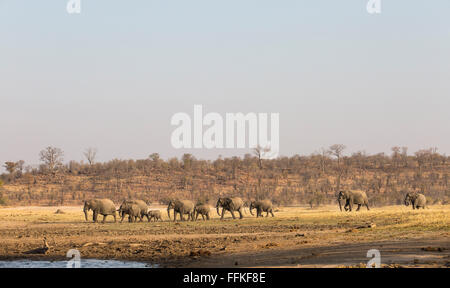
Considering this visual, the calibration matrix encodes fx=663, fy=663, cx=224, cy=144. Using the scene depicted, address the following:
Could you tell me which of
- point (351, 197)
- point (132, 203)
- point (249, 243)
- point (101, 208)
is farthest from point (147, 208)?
point (249, 243)

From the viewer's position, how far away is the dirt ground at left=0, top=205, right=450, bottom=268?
19.5 meters

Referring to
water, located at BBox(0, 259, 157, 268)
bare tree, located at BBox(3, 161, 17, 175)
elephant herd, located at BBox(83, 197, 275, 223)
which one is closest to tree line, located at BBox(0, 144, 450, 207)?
bare tree, located at BBox(3, 161, 17, 175)

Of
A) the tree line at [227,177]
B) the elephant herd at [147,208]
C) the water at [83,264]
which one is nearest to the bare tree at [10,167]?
the tree line at [227,177]

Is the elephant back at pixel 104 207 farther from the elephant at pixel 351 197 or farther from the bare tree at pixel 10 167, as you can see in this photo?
the bare tree at pixel 10 167

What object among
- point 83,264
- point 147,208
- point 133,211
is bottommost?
point 83,264

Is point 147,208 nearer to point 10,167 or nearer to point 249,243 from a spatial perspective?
point 249,243

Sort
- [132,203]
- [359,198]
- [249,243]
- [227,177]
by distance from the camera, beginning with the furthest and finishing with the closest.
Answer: [227,177], [359,198], [132,203], [249,243]

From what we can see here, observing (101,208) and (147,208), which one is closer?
(101,208)

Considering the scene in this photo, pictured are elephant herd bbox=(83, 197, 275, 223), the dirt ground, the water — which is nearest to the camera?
the dirt ground

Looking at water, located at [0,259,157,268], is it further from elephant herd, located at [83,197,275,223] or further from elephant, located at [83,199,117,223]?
elephant, located at [83,199,117,223]

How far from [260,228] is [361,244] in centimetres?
1267

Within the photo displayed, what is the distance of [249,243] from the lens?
1024 inches

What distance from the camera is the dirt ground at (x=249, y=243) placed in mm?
19484

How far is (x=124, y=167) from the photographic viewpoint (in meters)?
97.2
